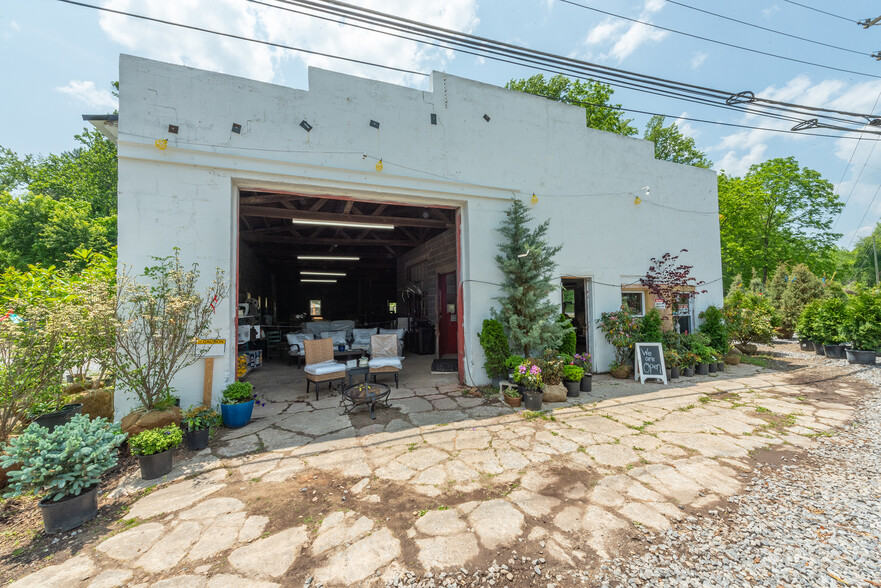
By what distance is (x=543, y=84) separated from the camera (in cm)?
1527

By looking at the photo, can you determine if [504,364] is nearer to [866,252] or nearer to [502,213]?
[502,213]

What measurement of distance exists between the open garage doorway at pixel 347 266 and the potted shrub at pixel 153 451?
3.00m

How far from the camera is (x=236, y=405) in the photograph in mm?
4027

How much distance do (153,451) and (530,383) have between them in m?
4.42

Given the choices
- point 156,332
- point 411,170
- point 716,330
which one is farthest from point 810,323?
point 156,332

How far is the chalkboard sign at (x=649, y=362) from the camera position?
6004 mm

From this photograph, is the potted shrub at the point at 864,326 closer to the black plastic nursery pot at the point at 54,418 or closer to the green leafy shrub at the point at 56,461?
the green leafy shrub at the point at 56,461

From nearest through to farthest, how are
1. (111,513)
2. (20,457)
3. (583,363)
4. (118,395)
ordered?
(20,457) < (111,513) < (118,395) < (583,363)

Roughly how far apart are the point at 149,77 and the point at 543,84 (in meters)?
16.0

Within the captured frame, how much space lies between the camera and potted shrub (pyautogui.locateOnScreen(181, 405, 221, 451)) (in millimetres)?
3488

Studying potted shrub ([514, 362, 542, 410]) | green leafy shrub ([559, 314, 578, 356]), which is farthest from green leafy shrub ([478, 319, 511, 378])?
green leafy shrub ([559, 314, 578, 356])

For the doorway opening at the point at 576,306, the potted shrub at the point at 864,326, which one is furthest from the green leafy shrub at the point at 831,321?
the doorway opening at the point at 576,306

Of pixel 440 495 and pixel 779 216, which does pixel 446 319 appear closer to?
pixel 440 495

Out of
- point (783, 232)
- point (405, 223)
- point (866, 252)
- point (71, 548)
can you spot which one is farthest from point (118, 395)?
point (866, 252)
